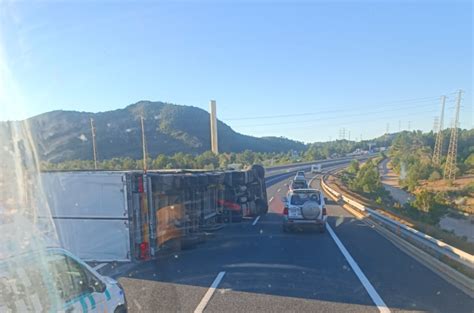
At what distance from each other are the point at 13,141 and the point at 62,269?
31.8 feet

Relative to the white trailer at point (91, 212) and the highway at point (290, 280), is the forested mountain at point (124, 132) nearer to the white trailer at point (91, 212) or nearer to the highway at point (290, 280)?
the white trailer at point (91, 212)

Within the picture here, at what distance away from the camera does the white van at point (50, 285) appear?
145 inches

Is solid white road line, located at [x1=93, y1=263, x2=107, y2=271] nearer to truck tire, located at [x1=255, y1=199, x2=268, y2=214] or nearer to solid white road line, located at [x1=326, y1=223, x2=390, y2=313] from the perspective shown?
solid white road line, located at [x1=326, y1=223, x2=390, y2=313]

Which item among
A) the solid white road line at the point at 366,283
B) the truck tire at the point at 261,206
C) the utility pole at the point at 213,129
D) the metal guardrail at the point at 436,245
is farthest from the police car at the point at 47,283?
the utility pole at the point at 213,129

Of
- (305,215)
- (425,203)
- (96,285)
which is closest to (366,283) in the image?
(96,285)

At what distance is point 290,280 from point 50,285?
17.7 ft

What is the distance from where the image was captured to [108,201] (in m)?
9.87

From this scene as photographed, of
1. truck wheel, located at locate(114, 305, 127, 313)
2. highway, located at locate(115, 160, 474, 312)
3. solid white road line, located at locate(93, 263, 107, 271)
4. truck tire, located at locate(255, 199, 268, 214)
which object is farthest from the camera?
truck tire, located at locate(255, 199, 268, 214)

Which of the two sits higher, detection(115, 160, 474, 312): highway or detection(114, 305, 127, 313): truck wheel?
detection(114, 305, 127, 313): truck wheel

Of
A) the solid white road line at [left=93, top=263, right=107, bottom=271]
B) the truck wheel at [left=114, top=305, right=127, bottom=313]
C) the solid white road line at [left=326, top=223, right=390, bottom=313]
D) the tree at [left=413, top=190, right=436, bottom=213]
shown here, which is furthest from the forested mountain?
the tree at [left=413, top=190, right=436, bottom=213]

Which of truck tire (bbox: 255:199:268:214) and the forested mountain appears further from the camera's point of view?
the forested mountain

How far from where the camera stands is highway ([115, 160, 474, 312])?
22.5 feet

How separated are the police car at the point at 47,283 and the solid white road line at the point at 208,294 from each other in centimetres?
214

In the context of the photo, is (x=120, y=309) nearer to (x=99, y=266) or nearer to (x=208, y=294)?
(x=208, y=294)
